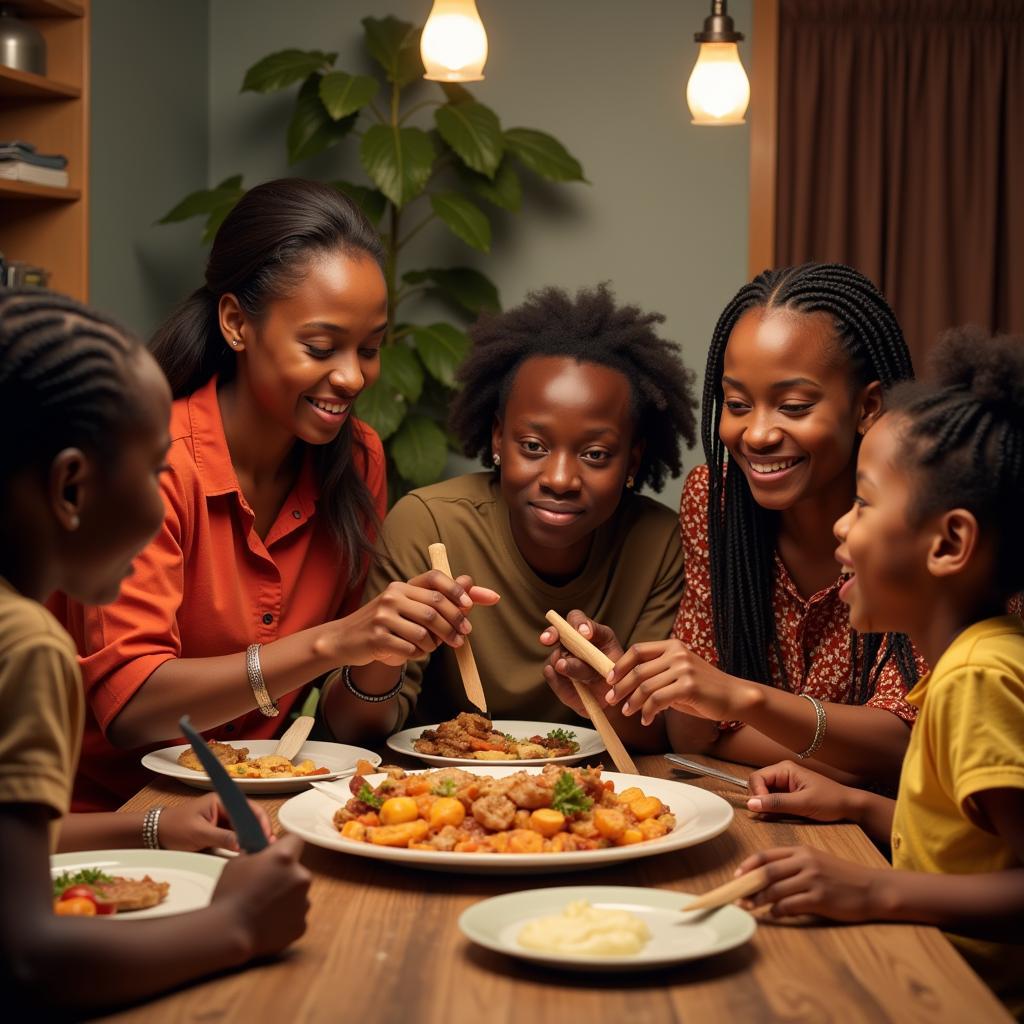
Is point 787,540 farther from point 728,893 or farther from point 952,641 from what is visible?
point 728,893

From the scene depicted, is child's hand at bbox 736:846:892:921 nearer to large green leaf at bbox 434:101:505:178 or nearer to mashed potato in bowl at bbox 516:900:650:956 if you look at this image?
mashed potato in bowl at bbox 516:900:650:956

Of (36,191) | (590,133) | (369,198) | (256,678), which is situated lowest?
(256,678)

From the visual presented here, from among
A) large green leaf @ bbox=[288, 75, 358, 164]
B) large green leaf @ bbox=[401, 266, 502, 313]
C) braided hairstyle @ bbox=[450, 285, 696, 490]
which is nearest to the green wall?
large green leaf @ bbox=[401, 266, 502, 313]

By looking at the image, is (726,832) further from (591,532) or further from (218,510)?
(218,510)

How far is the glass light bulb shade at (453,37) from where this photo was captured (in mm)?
3035

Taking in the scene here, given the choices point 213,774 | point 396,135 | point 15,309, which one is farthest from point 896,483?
point 396,135

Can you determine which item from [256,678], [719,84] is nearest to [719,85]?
[719,84]

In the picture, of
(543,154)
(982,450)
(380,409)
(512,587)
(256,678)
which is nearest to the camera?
(982,450)

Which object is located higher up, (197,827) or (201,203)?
(201,203)

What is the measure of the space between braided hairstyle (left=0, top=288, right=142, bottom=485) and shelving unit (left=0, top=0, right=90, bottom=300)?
263cm

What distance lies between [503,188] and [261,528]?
2.36 m

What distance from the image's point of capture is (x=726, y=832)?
1604 mm

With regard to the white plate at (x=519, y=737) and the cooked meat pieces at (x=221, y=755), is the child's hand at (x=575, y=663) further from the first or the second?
the cooked meat pieces at (x=221, y=755)

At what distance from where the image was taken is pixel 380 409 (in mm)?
4020
